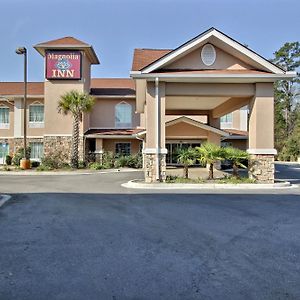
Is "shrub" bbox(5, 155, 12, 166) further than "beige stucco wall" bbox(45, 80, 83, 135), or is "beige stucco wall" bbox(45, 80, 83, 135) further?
"shrub" bbox(5, 155, 12, 166)

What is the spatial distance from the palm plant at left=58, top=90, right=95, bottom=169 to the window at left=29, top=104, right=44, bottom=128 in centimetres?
548

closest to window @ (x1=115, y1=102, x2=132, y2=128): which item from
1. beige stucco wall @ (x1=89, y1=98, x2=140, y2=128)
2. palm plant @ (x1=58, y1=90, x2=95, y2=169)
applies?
beige stucco wall @ (x1=89, y1=98, x2=140, y2=128)

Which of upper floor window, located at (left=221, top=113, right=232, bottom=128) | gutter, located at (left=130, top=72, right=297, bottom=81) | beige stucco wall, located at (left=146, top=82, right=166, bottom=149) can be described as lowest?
beige stucco wall, located at (left=146, top=82, right=166, bottom=149)

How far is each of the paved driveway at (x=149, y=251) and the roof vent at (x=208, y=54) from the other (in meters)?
8.98

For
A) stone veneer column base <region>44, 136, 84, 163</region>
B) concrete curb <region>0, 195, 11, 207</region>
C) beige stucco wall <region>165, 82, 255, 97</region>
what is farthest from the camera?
stone veneer column base <region>44, 136, 84, 163</region>

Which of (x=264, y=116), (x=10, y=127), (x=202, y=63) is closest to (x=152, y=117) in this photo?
(x=202, y=63)

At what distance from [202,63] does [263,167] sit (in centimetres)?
585

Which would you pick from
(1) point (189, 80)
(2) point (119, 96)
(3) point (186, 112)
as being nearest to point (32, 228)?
(1) point (189, 80)

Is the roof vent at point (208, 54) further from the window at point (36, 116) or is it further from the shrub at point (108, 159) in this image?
the window at point (36, 116)

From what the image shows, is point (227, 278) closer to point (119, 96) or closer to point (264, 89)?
point (264, 89)

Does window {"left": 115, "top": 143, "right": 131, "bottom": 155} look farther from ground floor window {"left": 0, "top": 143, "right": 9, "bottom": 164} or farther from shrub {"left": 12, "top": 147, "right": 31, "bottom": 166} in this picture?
ground floor window {"left": 0, "top": 143, "right": 9, "bottom": 164}

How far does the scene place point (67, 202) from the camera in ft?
36.2

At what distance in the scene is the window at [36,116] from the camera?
3195cm

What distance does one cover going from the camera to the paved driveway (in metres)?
4.20
